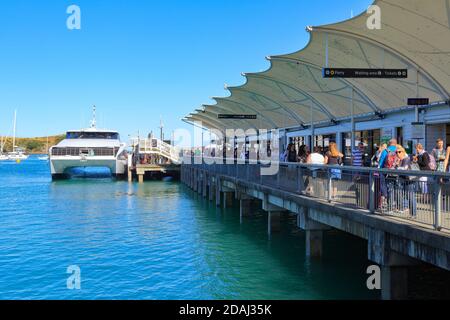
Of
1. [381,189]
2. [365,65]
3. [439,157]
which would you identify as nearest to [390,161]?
[381,189]

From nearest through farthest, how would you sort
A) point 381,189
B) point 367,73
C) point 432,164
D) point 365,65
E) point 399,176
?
point 399,176 → point 381,189 → point 432,164 → point 367,73 → point 365,65

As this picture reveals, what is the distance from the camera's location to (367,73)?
12945 mm

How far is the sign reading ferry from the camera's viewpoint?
12.9m

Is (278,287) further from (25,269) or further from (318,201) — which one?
(25,269)

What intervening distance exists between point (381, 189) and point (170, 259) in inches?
284

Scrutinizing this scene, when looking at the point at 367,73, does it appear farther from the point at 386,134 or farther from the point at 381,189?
the point at 386,134

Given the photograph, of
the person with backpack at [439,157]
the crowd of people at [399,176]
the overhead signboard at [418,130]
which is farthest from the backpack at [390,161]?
the overhead signboard at [418,130]

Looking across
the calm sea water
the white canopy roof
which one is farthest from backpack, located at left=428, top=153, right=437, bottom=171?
the white canopy roof

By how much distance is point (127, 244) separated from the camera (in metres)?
15.5

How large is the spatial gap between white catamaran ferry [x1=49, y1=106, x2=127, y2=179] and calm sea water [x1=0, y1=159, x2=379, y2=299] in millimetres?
22136

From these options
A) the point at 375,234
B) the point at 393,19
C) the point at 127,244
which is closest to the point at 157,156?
the point at 127,244

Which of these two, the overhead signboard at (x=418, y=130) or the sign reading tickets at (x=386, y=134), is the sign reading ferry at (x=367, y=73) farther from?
the sign reading tickets at (x=386, y=134)

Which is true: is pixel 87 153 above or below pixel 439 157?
above
